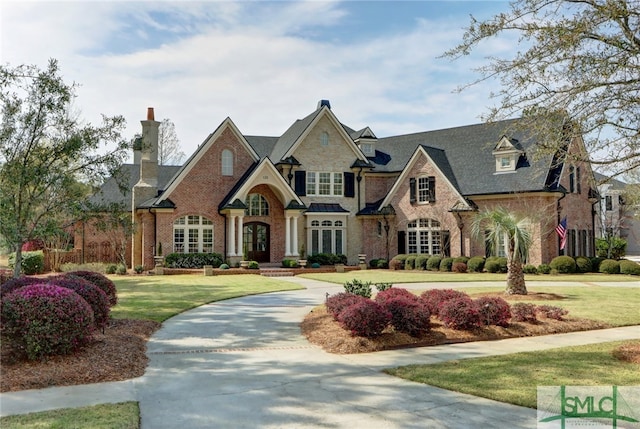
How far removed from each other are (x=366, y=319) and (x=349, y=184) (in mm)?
25437

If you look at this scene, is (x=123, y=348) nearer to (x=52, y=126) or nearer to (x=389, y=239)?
(x=52, y=126)

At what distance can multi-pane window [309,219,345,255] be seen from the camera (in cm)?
3375

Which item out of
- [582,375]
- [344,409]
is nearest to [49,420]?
[344,409]

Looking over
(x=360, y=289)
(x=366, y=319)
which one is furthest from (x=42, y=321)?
(x=360, y=289)

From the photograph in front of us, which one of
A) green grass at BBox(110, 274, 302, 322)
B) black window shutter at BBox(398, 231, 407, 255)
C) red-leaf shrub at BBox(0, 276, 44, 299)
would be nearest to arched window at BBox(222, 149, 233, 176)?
green grass at BBox(110, 274, 302, 322)

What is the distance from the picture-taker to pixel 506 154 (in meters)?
Result: 30.9

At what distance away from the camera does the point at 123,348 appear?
30.2ft

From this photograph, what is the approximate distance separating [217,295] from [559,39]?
13336 mm

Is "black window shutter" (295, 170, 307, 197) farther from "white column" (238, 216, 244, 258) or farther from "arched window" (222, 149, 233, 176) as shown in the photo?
"white column" (238, 216, 244, 258)

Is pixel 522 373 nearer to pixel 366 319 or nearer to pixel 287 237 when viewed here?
pixel 366 319

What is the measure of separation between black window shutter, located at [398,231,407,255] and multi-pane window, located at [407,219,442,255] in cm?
20

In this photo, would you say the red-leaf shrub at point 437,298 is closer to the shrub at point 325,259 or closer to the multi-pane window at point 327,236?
the shrub at point 325,259

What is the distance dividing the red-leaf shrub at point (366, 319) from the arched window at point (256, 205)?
2288 cm

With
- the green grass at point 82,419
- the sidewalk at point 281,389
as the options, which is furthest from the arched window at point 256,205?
the green grass at point 82,419
